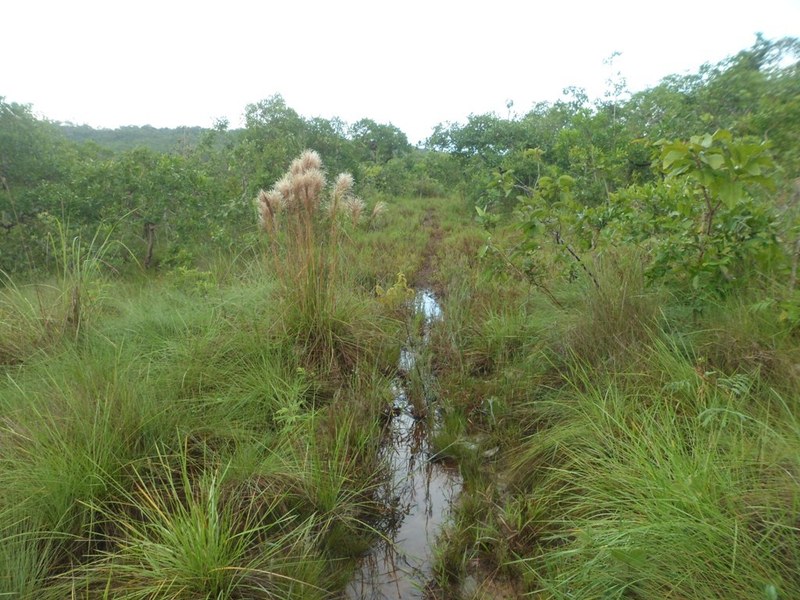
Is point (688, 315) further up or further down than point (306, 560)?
further up

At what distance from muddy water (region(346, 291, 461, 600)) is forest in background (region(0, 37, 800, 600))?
0.07 metres

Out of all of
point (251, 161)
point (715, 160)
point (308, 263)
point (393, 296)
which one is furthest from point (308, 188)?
point (251, 161)

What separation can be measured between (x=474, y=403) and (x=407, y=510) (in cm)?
98

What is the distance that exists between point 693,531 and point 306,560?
1.40m

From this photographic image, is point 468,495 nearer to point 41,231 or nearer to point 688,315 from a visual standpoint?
point 688,315

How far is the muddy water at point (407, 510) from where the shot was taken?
1.96 m

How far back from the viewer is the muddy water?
1.96m

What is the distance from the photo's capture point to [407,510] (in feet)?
7.87

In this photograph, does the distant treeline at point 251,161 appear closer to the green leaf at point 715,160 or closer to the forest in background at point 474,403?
the forest in background at point 474,403

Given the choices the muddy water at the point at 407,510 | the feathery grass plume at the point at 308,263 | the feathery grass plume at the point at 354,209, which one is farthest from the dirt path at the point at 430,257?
the muddy water at the point at 407,510

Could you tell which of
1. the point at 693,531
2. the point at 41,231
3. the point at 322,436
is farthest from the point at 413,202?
the point at 693,531

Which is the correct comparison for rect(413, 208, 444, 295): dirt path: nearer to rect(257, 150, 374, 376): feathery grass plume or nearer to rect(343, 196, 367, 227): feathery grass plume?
rect(343, 196, 367, 227): feathery grass plume

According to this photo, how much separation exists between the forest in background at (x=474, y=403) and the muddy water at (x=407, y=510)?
75 millimetres

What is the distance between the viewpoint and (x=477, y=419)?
3.06 meters
